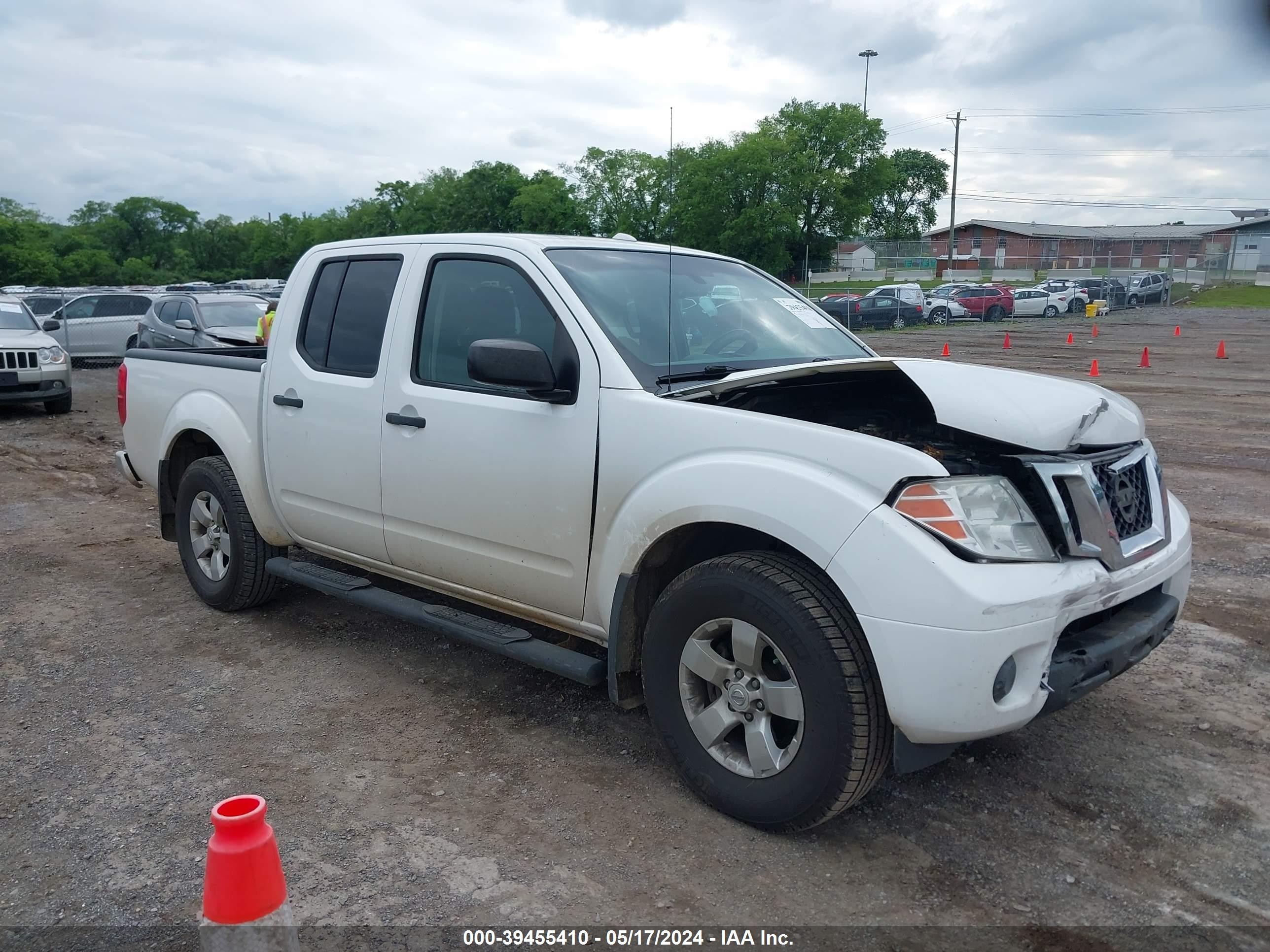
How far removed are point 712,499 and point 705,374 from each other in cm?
81

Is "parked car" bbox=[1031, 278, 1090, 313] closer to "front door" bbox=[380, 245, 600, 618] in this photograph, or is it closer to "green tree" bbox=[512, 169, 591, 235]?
"green tree" bbox=[512, 169, 591, 235]

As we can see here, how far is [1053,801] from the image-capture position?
3.55m

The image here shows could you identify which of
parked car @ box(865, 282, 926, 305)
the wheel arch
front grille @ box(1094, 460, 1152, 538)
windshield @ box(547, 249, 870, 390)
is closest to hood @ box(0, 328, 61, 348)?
windshield @ box(547, 249, 870, 390)

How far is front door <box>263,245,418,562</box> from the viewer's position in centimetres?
460

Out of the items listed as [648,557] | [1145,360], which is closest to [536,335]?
[648,557]

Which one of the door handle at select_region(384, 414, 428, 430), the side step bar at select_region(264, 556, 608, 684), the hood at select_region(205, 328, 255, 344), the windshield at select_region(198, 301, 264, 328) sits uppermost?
the windshield at select_region(198, 301, 264, 328)

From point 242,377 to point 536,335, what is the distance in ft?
6.71

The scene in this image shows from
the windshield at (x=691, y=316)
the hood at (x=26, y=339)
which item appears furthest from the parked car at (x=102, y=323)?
the windshield at (x=691, y=316)

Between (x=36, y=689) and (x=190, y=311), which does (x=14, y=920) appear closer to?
(x=36, y=689)

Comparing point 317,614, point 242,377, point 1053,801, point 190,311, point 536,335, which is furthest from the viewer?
point 190,311

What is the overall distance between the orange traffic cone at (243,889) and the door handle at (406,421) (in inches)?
89.5

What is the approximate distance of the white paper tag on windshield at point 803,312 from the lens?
15.6 feet

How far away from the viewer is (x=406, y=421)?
171 inches

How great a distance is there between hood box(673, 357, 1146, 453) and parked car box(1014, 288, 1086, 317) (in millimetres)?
40245
